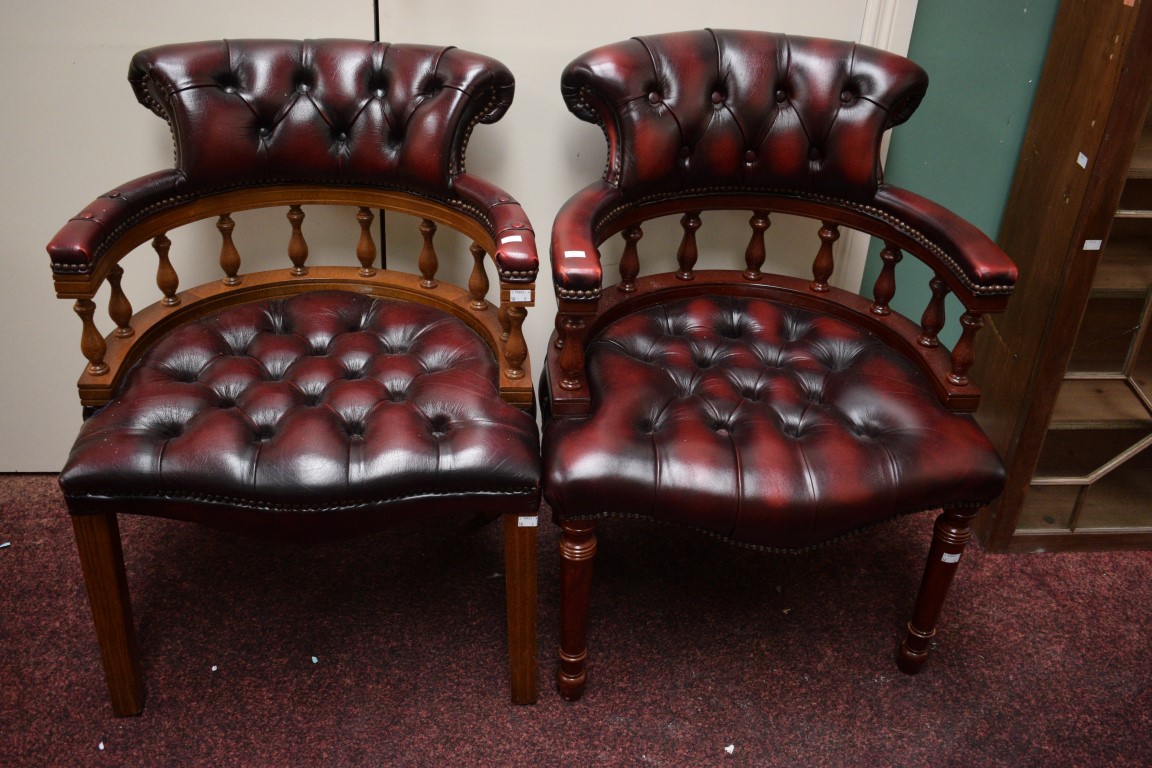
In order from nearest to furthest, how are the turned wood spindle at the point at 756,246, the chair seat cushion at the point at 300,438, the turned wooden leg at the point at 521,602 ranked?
the chair seat cushion at the point at 300,438 < the turned wooden leg at the point at 521,602 < the turned wood spindle at the point at 756,246

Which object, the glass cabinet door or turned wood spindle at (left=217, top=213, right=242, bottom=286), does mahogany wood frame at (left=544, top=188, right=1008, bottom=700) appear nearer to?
the glass cabinet door

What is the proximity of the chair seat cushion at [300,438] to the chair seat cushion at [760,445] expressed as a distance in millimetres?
127

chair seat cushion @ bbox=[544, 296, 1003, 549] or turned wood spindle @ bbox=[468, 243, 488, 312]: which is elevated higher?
turned wood spindle @ bbox=[468, 243, 488, 312]

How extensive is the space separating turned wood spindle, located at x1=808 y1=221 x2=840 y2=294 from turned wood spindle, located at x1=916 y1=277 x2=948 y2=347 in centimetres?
22

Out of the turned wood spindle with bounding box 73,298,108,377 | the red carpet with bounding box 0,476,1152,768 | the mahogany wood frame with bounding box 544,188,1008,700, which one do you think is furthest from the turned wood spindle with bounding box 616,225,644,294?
the turned wood spindle with bounding box 73,298,108,377

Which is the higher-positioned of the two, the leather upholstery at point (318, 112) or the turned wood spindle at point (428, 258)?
the leather upholstery at point (318, 112)

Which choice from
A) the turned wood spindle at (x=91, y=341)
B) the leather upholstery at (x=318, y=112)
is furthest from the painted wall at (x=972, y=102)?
the turned wood spindle at (x=91, y=341)

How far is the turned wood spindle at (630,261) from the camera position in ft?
6.02

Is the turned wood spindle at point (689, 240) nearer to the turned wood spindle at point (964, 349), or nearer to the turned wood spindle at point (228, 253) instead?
the turned wood spindle at point (964, 349)

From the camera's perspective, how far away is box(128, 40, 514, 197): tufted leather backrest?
1687 mm

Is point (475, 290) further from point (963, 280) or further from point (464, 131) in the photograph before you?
point (963, 280)

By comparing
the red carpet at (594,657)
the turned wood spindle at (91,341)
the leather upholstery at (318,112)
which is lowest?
the red carpet at (594,657)

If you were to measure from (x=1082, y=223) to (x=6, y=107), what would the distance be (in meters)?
2.04

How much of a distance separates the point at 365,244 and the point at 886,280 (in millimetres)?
984
